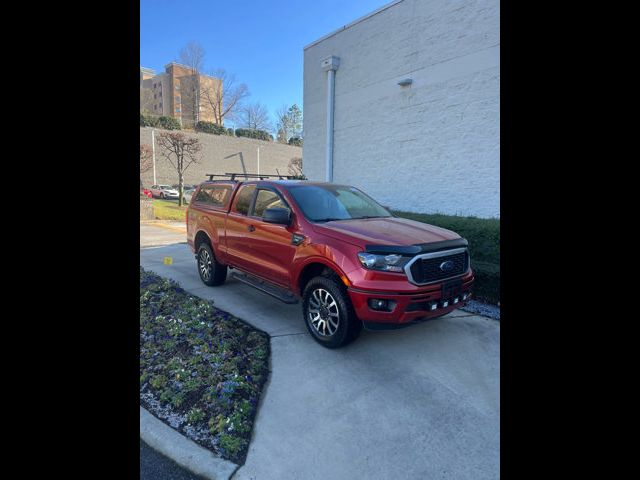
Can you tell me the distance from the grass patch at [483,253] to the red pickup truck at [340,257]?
1.28 metres

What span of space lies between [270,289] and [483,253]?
338 cm

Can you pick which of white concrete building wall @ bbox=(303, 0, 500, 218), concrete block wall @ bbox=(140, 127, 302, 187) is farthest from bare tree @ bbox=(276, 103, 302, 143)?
white concrete building wall @ bbox=(303, 0, 500, 218)

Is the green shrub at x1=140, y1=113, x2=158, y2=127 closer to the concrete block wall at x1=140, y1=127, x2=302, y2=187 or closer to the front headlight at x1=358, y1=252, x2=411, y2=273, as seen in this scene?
the concrete block wall at x1=140, y1=127, x2=302, y2=187

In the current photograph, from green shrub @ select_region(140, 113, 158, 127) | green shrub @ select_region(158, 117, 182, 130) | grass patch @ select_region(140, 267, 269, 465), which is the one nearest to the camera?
grass patch @ select_region(140, 267, 269, 465)

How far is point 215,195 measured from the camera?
19.7 feet

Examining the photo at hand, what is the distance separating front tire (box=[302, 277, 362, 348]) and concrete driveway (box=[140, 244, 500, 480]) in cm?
15

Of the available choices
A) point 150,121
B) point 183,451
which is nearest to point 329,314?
point 183,451

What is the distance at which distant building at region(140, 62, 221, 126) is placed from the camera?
50.4 metres

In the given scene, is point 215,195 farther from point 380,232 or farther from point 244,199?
point 380,232

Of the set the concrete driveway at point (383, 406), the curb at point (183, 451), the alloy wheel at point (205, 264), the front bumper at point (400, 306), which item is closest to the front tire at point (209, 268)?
the alloy wheel at point (205, 264)

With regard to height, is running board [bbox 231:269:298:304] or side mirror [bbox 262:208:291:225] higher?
side mirror [bbox 262:208:291:225]

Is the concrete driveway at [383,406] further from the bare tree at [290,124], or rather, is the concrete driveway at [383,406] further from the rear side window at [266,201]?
the bare tree at [290,124]
